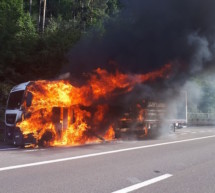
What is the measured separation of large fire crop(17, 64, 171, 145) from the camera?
9.74m

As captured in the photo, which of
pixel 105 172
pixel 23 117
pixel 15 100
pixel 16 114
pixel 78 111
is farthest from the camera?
pixel 78 111

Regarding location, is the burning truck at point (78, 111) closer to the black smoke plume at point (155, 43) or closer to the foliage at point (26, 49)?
the black smoke plume at point (155, 43)

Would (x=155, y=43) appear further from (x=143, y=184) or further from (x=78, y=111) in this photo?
(x=143, y=184)

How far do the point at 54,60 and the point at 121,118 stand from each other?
890cm

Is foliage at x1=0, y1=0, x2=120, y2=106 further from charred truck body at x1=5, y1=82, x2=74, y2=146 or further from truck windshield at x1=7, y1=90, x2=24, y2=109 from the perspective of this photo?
charred truck body at x1=5, y1=82, x2=74, y2=146

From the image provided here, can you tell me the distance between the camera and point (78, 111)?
11.2m

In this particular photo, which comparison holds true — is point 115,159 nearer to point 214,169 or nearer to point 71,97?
point 214,169

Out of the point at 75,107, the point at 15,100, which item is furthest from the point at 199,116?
the point at 15,100

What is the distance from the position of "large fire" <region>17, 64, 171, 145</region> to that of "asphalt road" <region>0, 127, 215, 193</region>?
151cm

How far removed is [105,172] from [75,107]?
5437 mm

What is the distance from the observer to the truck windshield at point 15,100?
9987mm

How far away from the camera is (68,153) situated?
8281 mm

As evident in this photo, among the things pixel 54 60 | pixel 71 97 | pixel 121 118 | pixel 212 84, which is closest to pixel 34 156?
pixel 71 97

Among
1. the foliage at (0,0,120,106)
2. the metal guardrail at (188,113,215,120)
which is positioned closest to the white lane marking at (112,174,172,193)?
the foliage at (0,0,120,106)
